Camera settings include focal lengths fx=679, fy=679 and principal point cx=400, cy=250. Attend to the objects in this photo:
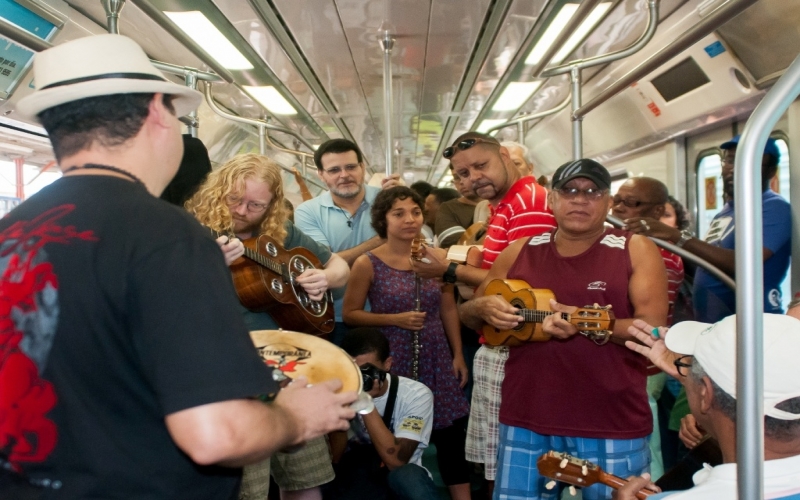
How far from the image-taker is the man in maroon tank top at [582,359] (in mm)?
2539

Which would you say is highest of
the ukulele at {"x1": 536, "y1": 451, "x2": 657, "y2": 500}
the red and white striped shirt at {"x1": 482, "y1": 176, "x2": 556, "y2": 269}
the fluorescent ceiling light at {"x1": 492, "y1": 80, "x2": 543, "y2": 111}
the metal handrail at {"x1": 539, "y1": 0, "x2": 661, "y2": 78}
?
the fluorescent ceiling light at {"x1": 492, "y1": 80, "x2": 543, "y2": 111}

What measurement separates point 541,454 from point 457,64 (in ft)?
14.4

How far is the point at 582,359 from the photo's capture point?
262 cm

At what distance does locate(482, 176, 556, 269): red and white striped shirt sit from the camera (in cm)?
319

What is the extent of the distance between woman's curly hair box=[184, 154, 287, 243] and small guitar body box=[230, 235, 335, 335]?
0.12 m

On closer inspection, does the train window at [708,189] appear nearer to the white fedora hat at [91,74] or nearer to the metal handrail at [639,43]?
the metal handrail at [639,43]

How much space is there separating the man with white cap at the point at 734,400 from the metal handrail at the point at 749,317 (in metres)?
0.43

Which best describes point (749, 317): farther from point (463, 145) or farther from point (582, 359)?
point (463, 145)

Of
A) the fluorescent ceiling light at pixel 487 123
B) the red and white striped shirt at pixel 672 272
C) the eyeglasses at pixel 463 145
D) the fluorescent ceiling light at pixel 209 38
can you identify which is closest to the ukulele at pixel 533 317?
the eyeglasses at pixel 463 145

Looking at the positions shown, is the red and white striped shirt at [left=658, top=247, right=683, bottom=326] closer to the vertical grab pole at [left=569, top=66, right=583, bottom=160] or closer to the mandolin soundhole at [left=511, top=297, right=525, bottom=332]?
the vertical grab pole at [left=569, top=66, right=583, bottom=160]

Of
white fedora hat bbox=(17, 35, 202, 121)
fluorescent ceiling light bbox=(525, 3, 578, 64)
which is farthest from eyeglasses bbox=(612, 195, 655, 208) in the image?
white fedora hat bbox=(17, 35, 202, 121)

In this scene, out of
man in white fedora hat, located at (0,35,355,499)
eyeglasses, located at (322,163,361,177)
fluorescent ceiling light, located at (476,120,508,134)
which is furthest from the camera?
fluorescent ceiling light, located at (476,120,508,134)

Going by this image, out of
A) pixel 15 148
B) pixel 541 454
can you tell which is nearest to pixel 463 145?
pixel 541 454

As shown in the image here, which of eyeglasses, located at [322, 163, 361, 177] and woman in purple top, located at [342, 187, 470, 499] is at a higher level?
eyeglasses, located at [322, 163, 361, 177]
